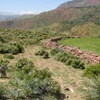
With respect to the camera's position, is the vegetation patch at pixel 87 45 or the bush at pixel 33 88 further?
the vegetation patch at pixel 87 45

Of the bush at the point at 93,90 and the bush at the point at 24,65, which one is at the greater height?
the bush at the point at 93,90

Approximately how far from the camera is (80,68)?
17.3 metres

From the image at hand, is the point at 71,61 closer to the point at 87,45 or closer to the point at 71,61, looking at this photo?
the point at 71,61

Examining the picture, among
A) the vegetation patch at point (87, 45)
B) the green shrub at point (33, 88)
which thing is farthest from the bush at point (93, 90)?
the vegetation patch at point (87, 45)

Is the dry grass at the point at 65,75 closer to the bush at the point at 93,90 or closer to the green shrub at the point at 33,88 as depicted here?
the green shrub at the point at 33,88

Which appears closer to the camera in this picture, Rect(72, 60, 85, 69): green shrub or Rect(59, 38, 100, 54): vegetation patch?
Rect(72, 60, 85, 69): green shrub

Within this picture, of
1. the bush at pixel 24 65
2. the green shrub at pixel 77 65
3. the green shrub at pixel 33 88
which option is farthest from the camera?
the green shrub at pixel 77 65

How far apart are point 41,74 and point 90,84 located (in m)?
3.59

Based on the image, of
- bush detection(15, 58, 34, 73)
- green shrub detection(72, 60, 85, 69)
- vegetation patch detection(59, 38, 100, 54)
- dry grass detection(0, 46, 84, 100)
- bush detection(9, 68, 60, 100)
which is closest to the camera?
bush detection(9, 68, 60, 100)

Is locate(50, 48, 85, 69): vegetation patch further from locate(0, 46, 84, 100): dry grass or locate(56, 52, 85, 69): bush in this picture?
locate(0, 46, 84, 100): dry grass

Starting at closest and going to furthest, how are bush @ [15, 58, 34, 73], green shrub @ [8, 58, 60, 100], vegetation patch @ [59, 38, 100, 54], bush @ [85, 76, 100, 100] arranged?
bush @ [85, 76, 100, 100] → green shrub @ [8, 58, 60, 100] → bush @ [15, 58, 34, 73] → vegetation patch @ [59, 38, 100, 54]

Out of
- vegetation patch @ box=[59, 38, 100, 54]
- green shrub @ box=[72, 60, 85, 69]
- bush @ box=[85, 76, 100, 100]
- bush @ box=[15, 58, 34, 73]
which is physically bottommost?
vegetation patch @ box=[59, 38, 100, 54]

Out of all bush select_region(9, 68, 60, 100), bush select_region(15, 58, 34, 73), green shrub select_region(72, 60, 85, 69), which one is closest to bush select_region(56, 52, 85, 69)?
green shrub select_region(72, 60, 85, 69)

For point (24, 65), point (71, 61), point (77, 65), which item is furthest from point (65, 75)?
point (71, 61)
